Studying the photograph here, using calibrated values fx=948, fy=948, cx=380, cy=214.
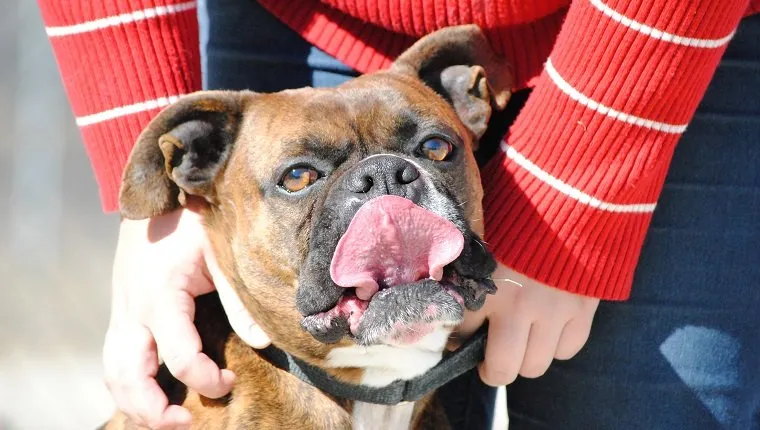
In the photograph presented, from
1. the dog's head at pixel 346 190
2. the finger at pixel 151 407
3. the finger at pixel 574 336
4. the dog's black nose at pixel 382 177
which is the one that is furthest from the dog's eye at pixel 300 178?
the finger at pixel 574 336

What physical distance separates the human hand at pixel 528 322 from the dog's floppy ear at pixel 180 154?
947 mm

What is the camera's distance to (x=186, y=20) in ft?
9.68

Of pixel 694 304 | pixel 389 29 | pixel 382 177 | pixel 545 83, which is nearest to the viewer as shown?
pixel 382 177

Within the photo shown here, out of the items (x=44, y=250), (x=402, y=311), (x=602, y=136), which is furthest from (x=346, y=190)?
(x=44, y=250)

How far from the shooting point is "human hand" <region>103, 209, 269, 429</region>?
9.10 feet

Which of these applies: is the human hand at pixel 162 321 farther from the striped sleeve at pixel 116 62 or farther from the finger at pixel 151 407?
the striped sleeve at pixel 116 62

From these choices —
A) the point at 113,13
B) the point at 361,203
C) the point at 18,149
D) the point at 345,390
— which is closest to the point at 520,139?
the point at 361,203

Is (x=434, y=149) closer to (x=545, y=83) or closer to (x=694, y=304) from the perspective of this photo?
(x=545, y=83)

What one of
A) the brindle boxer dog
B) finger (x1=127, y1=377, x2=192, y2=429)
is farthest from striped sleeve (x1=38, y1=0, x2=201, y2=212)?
finger (x1=127, y1=377, x2=192, y2=429)

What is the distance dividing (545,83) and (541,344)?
0.75 m

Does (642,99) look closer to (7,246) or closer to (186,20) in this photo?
(186,20)

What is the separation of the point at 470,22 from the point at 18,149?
3.67 meters

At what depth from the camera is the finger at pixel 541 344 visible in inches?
108

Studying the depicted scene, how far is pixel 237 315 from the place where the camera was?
2924 millimetres
